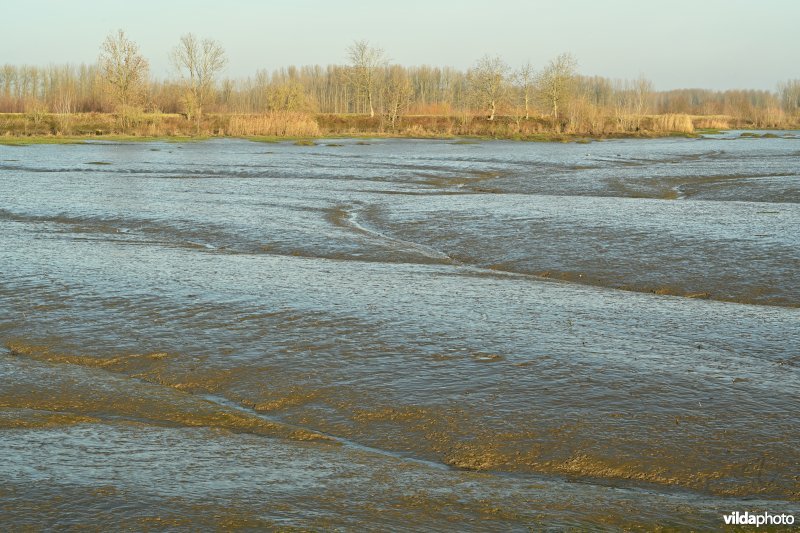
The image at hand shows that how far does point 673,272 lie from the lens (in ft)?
31.8

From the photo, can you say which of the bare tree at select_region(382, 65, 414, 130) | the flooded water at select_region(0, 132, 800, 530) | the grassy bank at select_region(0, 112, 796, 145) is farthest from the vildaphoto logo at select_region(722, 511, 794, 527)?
the bare tree at select_region(382, 65, 414, 130)

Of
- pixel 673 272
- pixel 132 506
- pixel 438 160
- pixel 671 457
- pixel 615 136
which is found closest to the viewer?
pixel 132 506

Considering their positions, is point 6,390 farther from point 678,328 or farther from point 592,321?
point 678,328

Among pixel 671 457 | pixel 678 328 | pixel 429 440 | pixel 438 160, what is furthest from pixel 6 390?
pixel 438 160

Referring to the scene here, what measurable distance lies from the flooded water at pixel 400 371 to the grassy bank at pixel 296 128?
38.4 metres

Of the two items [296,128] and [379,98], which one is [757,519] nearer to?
[296,128]

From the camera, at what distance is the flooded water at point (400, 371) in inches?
159

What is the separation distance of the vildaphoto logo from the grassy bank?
46.0 meters

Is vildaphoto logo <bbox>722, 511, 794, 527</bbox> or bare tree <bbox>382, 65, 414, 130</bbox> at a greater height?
bare tree <bbox>382, 65, 414, 130</bbox>

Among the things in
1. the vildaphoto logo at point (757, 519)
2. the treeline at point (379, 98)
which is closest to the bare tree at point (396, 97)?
the treeline at point (379, 98)

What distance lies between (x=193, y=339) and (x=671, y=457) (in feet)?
12.7

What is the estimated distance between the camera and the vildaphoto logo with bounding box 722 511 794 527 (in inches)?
148

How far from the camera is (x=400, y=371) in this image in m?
6.08

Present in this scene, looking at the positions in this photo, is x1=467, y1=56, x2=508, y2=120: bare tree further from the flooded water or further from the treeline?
the flooded water
